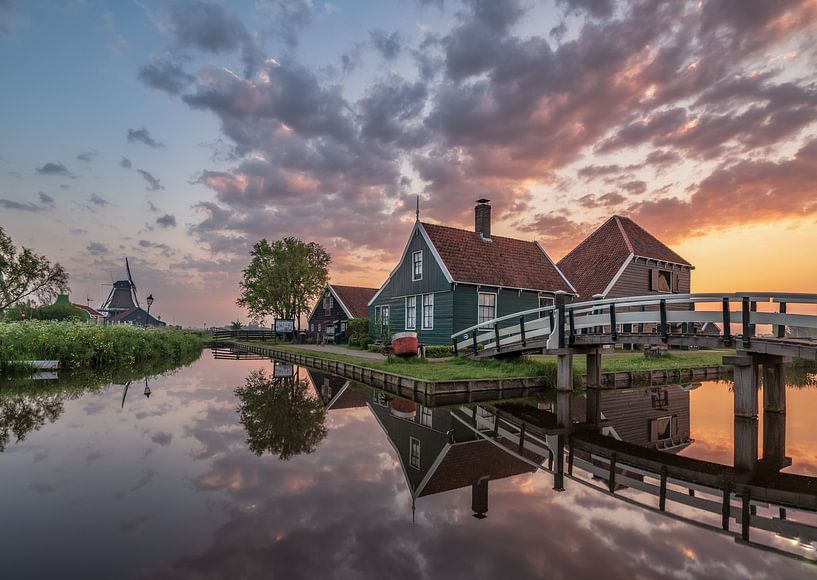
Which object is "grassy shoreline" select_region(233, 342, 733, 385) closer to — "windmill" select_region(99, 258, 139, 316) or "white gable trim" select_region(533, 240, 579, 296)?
"white gable trim" select_region(533, 240, 579, 296)

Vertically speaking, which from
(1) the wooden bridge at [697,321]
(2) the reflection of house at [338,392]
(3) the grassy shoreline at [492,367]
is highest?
(1) the wooden bridge at [697,321]

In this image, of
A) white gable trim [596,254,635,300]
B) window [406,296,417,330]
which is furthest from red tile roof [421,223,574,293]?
window [406,296,417,330]

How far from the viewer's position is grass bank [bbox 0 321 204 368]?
1867 cm

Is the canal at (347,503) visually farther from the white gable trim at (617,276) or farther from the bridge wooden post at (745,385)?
the white gable trim at (617,276)

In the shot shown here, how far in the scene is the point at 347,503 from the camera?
19.7 feet

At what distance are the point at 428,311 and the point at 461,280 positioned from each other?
3.04 m

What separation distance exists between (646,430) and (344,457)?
7.12m

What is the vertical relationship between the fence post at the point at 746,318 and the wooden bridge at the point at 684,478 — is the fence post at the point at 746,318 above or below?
above

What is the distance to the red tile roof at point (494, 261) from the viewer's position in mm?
24333

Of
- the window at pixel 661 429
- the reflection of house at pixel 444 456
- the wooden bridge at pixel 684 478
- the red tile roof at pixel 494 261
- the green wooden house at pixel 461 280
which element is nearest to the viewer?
the wooden bridge at pixel 684 478

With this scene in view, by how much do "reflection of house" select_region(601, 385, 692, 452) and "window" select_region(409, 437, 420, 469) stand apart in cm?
444

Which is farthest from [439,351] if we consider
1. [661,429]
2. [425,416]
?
[661,429]

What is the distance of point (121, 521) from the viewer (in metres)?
5.34

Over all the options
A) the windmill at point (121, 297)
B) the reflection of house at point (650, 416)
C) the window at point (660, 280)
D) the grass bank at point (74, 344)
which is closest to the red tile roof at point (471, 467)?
the reflection of house at point (650, 416)
